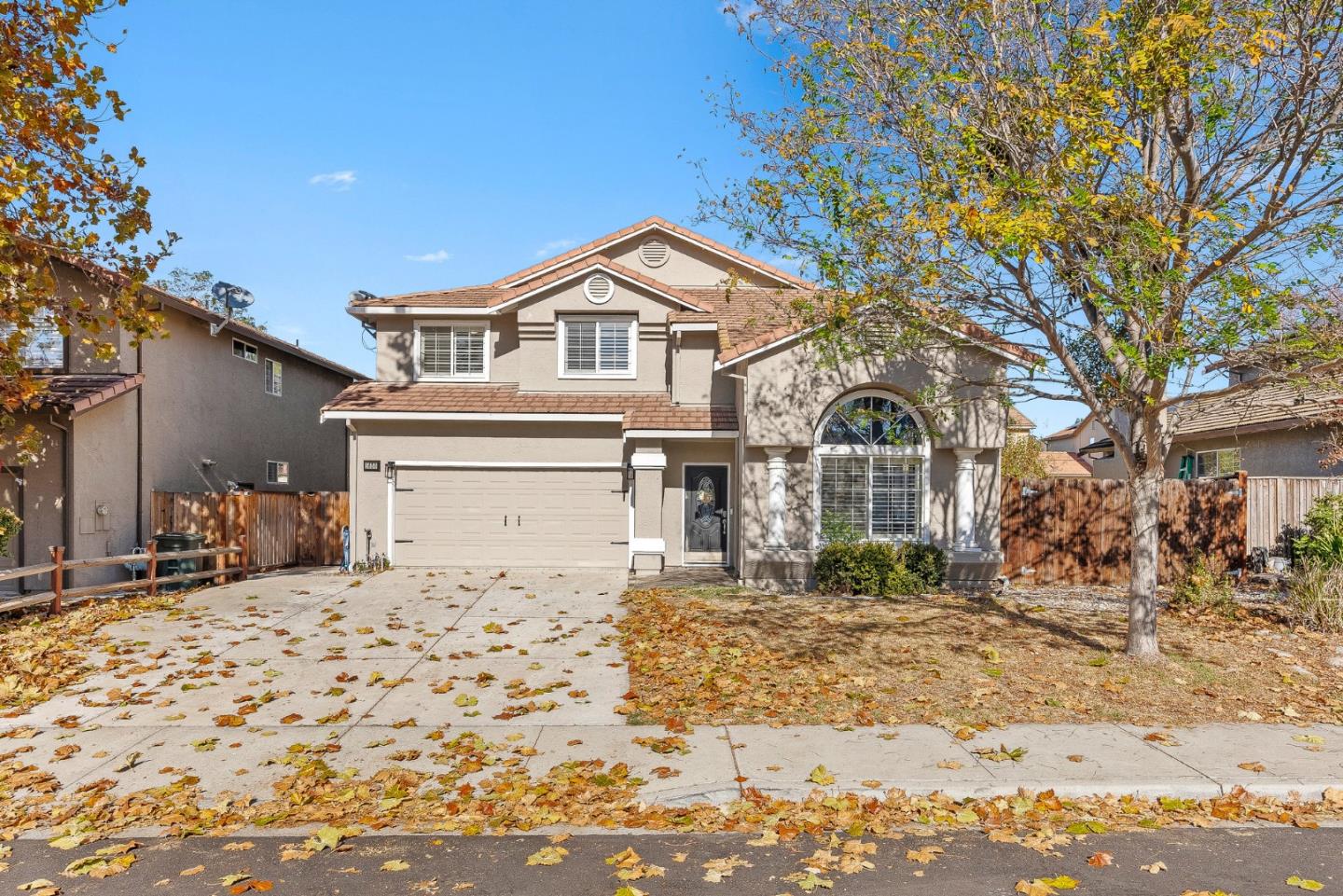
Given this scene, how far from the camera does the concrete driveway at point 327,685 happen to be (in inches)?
274

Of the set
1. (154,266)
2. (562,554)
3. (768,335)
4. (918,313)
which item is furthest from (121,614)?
(918,313)

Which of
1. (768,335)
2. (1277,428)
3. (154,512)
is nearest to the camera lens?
(768,335)

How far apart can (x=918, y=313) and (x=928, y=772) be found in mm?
5737

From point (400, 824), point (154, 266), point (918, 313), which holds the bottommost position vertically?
point (400, 824)

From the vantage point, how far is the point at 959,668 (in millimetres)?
9117

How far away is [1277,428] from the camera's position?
1853 centimetres

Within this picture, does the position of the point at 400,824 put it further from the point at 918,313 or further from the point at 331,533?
the point at 331,533

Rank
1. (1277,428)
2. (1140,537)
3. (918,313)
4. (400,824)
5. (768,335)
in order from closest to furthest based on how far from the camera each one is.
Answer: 1. (400,824)
2. (1140,537)
3. (918,313)
4. (768,335)
5. (1277,428)

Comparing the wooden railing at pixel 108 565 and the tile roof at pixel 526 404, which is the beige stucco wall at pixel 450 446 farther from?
the wooden railing at pixel 108 565

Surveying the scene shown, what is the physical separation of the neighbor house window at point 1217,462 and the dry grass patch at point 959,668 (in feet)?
32.7

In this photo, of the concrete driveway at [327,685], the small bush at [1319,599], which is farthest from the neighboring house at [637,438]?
the small bush at [1319,599]

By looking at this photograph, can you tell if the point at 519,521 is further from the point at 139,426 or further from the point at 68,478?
the point at 68,478

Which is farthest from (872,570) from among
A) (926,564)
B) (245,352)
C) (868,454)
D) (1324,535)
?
(245,352)

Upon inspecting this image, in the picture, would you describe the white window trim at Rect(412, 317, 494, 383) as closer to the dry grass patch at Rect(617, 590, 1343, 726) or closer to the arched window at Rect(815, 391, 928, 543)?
the arched window at Rect(815, 391, 928, 543)
